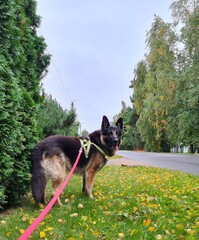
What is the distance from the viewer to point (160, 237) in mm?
3643

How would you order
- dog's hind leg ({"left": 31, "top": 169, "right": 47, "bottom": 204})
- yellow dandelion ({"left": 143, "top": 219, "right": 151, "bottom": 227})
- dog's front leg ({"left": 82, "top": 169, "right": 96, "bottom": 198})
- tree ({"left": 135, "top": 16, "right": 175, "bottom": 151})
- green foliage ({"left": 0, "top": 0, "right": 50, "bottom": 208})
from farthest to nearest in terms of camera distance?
tree ({"left": 135, "top": 16, "right": 175, "bottom": 151}) → dog's front leg ({"left": 82, "top": 169, "right": 96, "bottom": 198}) → dog's hind leg ({"left": 31, "top": 169, "right": 47, "bottom": 204}) → green foliage ({"left": 0, "top": 0, "right": 50, "bottom": 208}) → yellow dandelion ({"left": 143, "top": 219, "right": 151, "bottom": 227})

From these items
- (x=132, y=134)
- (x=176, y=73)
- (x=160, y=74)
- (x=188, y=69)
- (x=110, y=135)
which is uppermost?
(x=160, y=74)

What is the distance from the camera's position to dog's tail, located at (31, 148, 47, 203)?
493cm

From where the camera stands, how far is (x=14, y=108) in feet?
16.1

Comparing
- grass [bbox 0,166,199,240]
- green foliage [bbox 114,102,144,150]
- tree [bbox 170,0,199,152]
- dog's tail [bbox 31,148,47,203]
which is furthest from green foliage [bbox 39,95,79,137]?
green foliage [bbox 114,102,144,150]

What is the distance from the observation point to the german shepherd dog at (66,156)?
5094 millimetres

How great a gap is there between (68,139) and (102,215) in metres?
1.70

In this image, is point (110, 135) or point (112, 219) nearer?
point (112, 219)

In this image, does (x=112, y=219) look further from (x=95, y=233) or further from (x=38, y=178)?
(x=38, y=178)

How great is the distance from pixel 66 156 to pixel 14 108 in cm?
136

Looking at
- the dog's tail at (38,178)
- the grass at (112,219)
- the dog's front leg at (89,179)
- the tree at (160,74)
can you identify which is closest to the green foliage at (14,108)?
the dog's tail at (38,178)

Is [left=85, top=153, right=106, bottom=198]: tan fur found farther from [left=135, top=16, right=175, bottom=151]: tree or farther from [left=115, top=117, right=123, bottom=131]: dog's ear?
[left=135, top=16, right=175, bottom=151]: tree

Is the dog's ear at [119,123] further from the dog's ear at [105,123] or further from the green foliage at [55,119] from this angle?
the green foliage at [55,119]

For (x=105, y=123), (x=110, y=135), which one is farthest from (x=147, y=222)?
(x=105, y=123)
